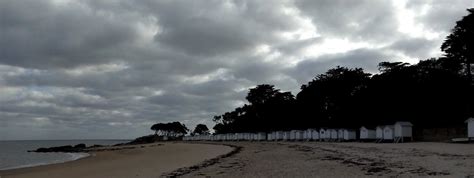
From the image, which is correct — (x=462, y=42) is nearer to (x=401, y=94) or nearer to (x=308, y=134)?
(x=401, y=94)

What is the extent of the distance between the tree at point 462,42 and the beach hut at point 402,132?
51.0 ft

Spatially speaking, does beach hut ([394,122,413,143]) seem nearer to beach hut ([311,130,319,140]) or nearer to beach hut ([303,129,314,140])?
beach hut ([311,130,319,140])

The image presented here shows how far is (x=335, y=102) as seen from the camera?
95625 mm

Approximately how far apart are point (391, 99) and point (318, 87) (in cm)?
3092

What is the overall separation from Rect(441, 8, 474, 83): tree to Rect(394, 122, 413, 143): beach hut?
51.0 ft

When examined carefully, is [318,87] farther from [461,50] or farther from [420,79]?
[461,50]

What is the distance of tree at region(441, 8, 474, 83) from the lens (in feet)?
191

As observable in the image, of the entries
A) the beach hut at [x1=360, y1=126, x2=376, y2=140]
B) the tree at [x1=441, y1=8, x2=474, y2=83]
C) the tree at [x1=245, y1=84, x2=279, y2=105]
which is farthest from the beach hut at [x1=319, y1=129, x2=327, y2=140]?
the tree at [x1=245, y1=84, x2=279, y2=105]

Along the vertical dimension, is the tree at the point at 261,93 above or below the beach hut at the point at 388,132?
above

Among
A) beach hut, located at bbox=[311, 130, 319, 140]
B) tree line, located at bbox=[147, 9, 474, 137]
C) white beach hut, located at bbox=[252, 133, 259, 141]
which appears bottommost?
white beach hut, located at bbox=[252, 133, 259, 141]

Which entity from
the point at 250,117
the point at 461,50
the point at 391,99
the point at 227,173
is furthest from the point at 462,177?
the point at 250,117

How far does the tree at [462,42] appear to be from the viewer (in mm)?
58116

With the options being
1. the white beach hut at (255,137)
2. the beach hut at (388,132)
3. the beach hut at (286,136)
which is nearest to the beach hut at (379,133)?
the beach hut at (388,132)

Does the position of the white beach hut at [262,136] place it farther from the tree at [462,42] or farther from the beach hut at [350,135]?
the tree at [462,42]
